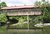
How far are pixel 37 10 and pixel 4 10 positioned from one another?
7981 millimetres

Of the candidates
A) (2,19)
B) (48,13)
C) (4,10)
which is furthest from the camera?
(4,10)

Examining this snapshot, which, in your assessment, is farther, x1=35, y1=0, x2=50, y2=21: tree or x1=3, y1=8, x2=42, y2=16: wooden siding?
x1=3, y1=8, x2=42, y2=16: wooden siding

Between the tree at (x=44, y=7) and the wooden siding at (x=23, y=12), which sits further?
the wooden siding at (x=23, y=12)

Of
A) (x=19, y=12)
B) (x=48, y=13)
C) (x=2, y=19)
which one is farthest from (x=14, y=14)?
(x=48, y=13)

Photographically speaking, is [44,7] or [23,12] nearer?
[44,7]

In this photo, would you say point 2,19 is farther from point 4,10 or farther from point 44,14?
point 44,14

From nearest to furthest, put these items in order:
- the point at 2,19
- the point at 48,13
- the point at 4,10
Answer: the point at 2,19, the point at 48,13, the point at 4,10

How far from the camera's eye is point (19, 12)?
43094 millimetres

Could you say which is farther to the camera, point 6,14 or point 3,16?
point 6,14

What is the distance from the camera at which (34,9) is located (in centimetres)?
4328

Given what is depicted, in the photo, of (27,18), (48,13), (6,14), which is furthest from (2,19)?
(48,13)

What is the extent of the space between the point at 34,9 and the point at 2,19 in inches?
328

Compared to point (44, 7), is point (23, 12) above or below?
below

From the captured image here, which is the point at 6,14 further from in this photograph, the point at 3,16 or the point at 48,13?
the point at 48,13
